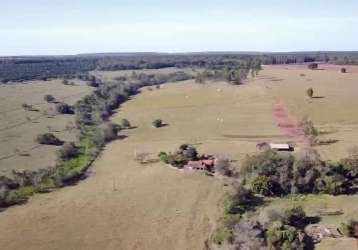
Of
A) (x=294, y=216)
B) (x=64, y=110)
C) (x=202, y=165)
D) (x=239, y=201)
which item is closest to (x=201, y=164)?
(x=202, y=165)

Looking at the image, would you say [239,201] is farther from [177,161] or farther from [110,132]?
[110,132]

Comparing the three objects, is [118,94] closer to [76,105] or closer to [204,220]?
A: [76,105]

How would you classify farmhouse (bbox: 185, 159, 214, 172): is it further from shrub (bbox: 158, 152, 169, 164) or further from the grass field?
shrub (bbox: 158, 152, 169, 164)

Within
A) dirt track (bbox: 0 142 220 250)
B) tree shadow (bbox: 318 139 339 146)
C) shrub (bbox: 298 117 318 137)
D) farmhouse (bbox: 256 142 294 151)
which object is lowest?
dirt track (bbox: 0 142 220 250)

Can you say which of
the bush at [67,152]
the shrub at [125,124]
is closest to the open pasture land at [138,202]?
the shrub at [125,124]

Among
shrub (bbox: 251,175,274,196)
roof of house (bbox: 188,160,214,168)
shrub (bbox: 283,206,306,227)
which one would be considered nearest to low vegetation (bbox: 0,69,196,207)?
roof of house (bbox: 188,160,214,168)

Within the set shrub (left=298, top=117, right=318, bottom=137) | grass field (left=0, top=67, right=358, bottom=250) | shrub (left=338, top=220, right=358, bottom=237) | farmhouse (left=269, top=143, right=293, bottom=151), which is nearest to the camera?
shrub (left=338, top=220, right=358, bottom=237)

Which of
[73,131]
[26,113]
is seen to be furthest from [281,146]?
[26,113]
